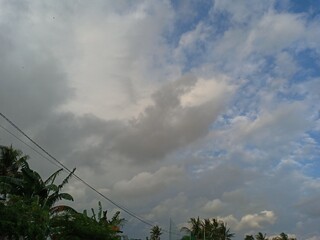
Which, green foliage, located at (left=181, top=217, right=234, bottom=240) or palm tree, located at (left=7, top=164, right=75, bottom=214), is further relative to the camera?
green foliage, located at (left=181, top=217, right=234, bottom=240)

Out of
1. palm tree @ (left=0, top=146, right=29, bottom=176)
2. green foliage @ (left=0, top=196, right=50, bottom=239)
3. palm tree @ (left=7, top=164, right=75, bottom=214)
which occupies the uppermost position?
palm tree @ (left=0, top=146, right=29, bottom=176)

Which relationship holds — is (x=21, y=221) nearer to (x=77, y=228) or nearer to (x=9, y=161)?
(x=77, y=228)

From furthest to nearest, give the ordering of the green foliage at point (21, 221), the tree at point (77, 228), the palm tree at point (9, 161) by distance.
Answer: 1. the palm tree at point (9, 161)
2. the tree at point (77, 228)
3. the green foliage at point (21, 221)

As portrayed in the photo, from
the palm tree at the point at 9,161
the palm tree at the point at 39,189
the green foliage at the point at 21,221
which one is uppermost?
the palm tree at the point at 9,161

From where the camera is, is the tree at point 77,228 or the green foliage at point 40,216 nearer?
the green foliage at point 40,216

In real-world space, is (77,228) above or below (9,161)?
below

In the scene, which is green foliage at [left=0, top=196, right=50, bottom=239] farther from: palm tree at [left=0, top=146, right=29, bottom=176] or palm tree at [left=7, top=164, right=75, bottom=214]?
palm tree at [left=0, top=146, right=29, bottom=176]

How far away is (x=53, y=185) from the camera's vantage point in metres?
27.2

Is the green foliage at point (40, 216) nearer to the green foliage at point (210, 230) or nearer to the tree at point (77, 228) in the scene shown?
the tree at point (77, 228)

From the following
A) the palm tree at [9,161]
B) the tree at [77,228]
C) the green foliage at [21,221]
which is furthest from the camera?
the palm tree at [9,161]

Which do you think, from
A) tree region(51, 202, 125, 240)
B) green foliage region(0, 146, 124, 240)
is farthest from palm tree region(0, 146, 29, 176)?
tree region(51, 202, 125, 240)

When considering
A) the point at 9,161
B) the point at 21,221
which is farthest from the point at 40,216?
the point at 9,161

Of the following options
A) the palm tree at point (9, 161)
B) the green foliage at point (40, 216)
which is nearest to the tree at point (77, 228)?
the green foliage at point (40, 216)

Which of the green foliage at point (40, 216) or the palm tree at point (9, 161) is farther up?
the palm tree at point (9, 161)
